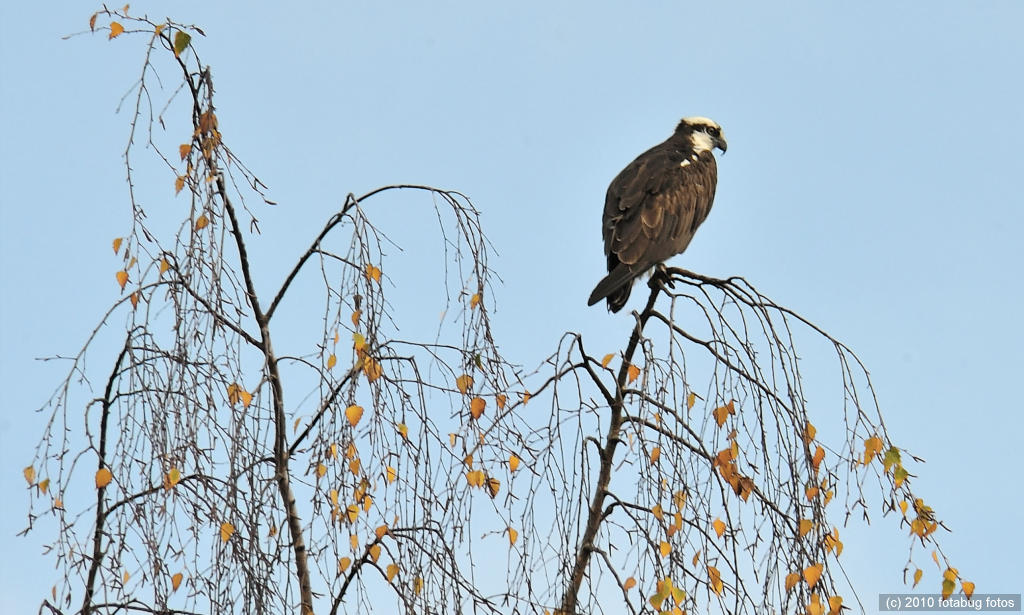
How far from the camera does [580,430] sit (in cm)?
318

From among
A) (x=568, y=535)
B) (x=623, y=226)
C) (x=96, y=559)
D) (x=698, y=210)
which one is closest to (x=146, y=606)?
(x=96, y=559)

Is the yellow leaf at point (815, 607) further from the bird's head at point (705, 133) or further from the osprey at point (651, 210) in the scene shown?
the bird's head at point (705, 133)

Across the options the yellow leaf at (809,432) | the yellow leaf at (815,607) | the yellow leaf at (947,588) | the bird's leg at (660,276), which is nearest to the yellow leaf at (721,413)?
the yellow leaf at (809,432)

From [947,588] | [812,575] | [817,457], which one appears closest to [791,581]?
[812,575]

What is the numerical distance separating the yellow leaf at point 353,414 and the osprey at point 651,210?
2593mm

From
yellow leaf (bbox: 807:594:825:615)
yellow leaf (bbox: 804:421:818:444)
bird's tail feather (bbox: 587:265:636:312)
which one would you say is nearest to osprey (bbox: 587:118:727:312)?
bird's tail feather (bbox: 587:265:636:312)

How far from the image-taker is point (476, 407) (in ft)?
10.9

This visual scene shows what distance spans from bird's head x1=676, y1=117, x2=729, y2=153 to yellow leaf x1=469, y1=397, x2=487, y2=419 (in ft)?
16.8

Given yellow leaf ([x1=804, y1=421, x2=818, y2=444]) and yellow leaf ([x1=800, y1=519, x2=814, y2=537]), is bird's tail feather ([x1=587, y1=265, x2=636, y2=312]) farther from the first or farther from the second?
yellow leaf ([x1=800, y1=519, x2=814, y2=537])

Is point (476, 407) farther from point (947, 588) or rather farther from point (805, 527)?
point (947, 588)

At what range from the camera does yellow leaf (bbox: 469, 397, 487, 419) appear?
3.32 m

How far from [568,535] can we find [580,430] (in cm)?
29

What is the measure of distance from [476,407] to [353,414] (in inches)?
15.0

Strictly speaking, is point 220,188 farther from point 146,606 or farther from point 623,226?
point 623,226
